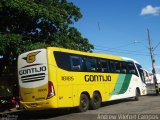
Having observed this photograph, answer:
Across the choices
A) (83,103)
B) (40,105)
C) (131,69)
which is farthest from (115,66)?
(40,105)

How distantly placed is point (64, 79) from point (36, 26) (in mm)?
9786

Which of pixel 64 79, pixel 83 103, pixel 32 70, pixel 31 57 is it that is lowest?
pixel 83 103

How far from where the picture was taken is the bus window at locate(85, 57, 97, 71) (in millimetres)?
20028

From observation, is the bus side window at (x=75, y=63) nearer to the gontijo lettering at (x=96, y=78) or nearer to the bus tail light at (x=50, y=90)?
the gontijo lettering at (x=96, y=78)

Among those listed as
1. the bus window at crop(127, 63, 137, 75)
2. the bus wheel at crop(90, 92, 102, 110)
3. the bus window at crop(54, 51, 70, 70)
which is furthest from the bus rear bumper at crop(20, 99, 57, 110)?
the bus window at crop(127, 63, 137, 75)

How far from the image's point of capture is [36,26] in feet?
87.4

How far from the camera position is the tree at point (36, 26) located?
2267 centimetres

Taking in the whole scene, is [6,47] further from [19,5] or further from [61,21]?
[61,21]

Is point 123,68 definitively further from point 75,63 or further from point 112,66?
point 75,63

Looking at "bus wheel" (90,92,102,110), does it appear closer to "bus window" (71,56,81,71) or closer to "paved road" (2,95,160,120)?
"paved road" (2,95,160,120)

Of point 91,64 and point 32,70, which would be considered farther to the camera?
point 91,64

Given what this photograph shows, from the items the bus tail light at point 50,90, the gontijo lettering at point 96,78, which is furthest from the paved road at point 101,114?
the gontijo lettering at point 96,78

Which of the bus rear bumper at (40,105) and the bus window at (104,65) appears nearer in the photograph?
the bus rear bumper at (40,105)

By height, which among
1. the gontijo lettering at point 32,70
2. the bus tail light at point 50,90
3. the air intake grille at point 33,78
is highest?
the gontijo lettering at point 32,70
